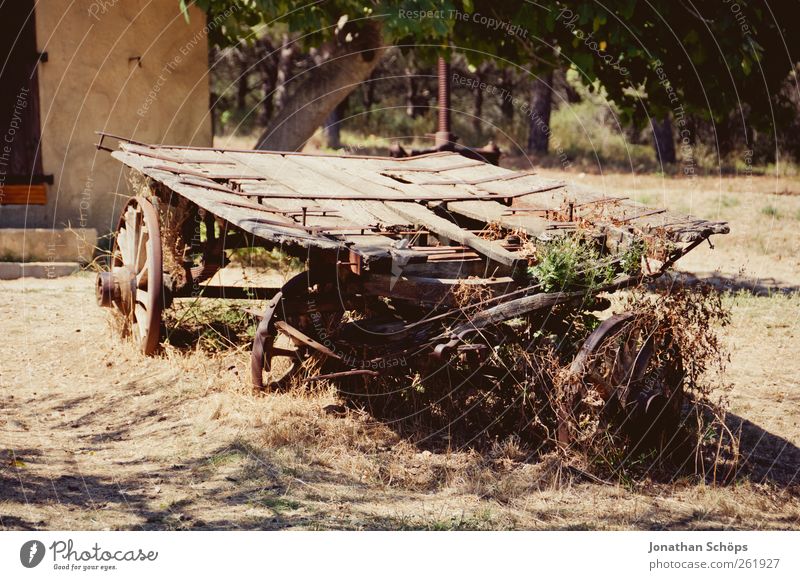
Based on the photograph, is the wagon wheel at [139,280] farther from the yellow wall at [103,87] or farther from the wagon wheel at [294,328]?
the yellow wall at [103,87]

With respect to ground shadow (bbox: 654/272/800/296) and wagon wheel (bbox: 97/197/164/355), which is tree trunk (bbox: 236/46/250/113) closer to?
ground shadow (bbox: 654/272/800/296)

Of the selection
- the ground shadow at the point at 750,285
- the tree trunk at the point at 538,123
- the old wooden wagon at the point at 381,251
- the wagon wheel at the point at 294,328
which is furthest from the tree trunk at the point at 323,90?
the tree trunk at the point at 538,123

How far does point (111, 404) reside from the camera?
604 centimetres

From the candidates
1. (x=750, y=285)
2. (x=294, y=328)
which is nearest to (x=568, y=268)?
(x=294, y=328)

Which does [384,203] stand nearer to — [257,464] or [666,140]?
[257,464]

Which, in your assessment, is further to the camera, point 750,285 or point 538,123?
point 538,123

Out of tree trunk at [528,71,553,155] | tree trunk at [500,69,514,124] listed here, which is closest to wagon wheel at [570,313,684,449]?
tree trunk at [528,71,553,155]

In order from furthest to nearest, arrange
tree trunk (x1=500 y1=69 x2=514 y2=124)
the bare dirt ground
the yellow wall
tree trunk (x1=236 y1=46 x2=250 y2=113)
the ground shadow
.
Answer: tree trunk (x1=236 y1=46 x2=250 y2=113)
tree trunk (x1=500 y1=69 x2=514 y2=124)
the yellow wall
the ground shadow
the bare dirt ground

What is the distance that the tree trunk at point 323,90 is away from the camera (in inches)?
400

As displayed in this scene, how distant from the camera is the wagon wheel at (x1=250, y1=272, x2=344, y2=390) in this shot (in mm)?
5383

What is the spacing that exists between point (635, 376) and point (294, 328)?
195 cm

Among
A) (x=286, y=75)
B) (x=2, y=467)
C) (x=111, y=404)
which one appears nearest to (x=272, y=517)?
(x=2, y=467)

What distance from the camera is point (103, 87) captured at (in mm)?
10039

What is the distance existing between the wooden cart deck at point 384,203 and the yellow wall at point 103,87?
318cm
